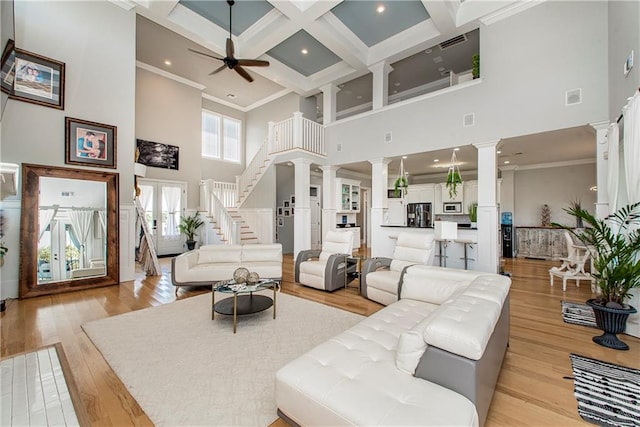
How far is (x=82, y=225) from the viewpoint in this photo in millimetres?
4574

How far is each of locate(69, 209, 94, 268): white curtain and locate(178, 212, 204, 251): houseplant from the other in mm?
3306

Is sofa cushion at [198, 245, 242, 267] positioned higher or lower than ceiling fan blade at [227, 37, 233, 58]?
lower

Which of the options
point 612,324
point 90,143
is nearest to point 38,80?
point 90,143

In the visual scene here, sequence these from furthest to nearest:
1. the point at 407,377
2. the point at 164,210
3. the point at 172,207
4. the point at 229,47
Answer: the point at 172,207, the point at 164,210, the point at 229,47, the point at 407,377

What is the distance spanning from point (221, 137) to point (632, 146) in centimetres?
1005

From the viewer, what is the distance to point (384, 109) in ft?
21.4

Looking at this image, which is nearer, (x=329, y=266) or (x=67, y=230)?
(x=329, y=266)

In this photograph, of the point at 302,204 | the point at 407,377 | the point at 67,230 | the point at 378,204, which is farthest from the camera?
the point at 302,204

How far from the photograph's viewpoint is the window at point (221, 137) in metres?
9.42

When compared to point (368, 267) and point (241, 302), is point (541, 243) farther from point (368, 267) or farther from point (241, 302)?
point (241, 302)

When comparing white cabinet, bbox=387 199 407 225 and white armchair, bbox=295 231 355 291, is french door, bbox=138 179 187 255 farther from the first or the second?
white cabinet, bbox=387 199 407 225

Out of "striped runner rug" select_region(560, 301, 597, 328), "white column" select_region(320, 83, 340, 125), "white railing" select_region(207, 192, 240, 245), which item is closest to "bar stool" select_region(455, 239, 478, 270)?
"striped runner rug" select_region(560, 301, 597, 328)

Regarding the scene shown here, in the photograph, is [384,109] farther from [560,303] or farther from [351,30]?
[560,303]

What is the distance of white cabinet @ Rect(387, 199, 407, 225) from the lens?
8641 mm
